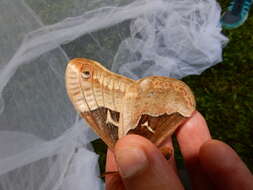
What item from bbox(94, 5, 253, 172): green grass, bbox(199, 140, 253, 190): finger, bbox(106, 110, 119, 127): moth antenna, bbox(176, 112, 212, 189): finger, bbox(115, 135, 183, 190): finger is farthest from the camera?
bbox(94, 5, 253, 172): green grass

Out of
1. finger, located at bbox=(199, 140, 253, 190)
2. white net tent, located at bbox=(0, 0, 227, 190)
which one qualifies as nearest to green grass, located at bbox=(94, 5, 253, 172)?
white net tent, located at bbox=(0, 0, 227, 190)

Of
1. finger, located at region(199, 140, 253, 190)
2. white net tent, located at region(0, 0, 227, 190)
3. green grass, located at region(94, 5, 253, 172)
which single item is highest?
white net tent, located at region(0, 0, 227, 190)

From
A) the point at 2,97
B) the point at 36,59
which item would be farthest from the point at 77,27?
the point at 2,97

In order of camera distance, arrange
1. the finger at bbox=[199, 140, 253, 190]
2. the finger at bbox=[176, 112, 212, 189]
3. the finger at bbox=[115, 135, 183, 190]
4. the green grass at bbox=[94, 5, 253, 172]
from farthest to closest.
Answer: the green grass at bbox=[94, 5, 253, 172], the finger at bbox=[176, 112, 212, 189], the finger at bbox=[199, 140, 253, 190], the finger at bbox=[115, 135, 183, 190]

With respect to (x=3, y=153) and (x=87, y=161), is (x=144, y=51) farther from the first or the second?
(x=3, y=153)

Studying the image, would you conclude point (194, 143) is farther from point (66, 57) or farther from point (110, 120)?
point (66, 57)

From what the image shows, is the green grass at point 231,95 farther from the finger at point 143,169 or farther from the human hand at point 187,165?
the finger at point 143,169

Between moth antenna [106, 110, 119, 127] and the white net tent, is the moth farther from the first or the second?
the white net tent

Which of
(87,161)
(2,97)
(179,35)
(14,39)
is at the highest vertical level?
(14,39)
